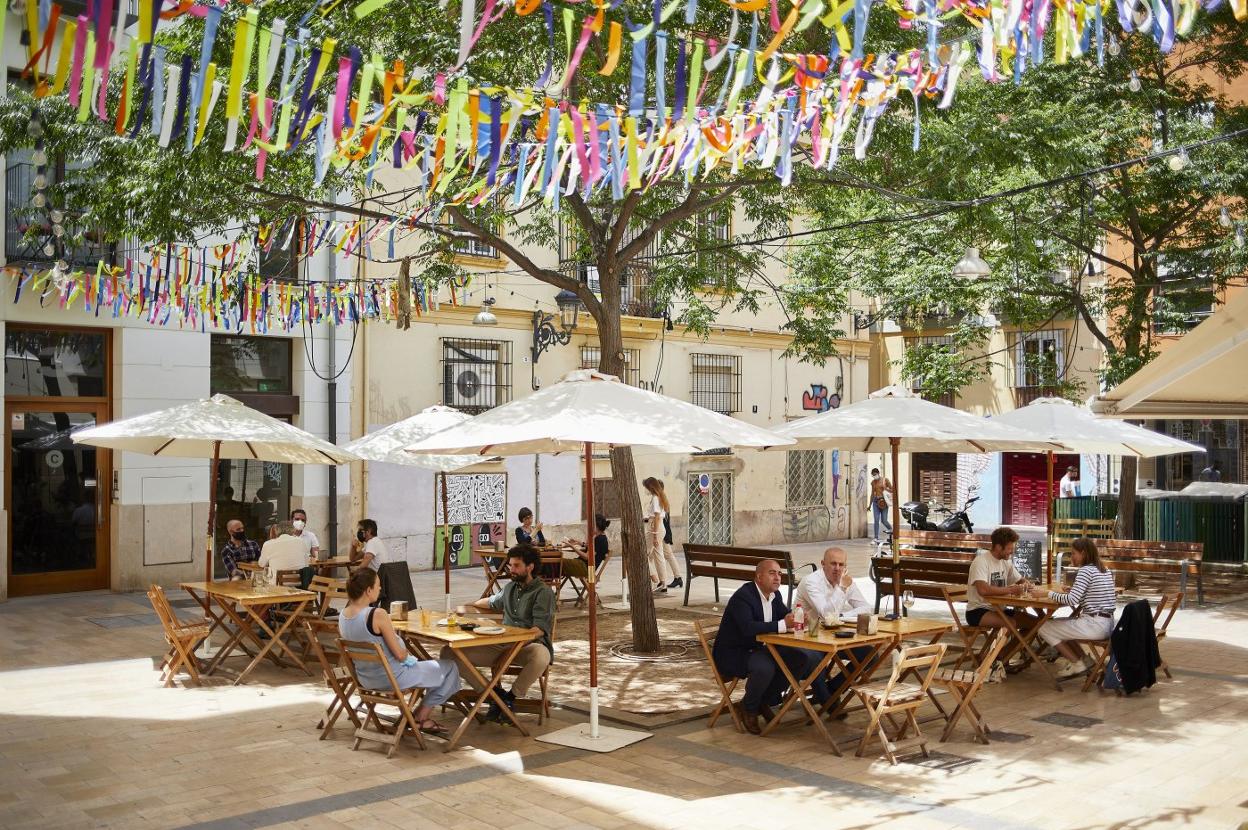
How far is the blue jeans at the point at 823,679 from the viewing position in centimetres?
845

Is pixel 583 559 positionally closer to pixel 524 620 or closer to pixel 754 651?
pixel 524 620

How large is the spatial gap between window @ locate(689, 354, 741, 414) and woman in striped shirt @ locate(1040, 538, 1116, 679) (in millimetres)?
14562

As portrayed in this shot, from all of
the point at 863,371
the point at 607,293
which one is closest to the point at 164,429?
the point at 607,293

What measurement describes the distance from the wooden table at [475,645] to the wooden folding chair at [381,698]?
349 millimetres

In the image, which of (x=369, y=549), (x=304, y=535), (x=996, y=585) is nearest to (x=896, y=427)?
(x=996, y=585)

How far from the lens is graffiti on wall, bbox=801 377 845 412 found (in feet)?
88.1

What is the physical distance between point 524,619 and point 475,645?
652 millimetres

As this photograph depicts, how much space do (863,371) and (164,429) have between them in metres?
20.4

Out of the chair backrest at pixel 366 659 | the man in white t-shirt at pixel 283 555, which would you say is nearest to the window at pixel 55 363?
the man in white t-shirt at pixel 283 555

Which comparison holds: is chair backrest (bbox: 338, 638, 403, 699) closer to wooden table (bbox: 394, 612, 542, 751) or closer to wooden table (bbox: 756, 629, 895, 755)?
wooden table (bbox: 394, 612, 542, 751)

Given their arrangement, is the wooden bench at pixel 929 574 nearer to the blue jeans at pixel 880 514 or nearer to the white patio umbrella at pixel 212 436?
the white patio umbrella at pixel 212 436

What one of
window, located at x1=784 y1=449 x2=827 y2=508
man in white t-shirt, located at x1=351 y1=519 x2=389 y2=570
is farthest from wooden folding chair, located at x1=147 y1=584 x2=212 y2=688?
window, located at x1=784 y1=449 x2=827 y2=508

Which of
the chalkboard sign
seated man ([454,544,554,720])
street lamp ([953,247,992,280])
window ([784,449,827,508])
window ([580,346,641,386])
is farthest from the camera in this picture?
window ([784,449,827,508])

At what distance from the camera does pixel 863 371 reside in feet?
93.6
